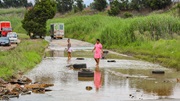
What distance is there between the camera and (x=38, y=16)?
5769 centimetres

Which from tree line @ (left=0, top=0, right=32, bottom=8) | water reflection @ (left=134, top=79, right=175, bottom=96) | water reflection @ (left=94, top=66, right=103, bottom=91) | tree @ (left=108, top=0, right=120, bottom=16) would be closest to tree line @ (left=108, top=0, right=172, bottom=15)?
tree @ (left=108, top=0, right=120, bottom=16)

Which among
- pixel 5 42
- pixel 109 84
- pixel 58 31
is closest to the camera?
pixel 109 84

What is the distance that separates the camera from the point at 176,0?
78000 mm

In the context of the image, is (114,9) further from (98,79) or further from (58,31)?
(98,79)

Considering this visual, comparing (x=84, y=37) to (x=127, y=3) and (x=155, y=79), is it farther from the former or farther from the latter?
(x=155, y=79)

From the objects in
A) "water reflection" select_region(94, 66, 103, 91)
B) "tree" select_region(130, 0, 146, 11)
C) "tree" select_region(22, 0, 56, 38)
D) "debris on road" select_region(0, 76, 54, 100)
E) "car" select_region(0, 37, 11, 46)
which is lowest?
"car" select_region(0, 37, 11, 46)

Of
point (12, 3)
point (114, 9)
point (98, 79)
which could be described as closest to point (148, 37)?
point (98, 79)

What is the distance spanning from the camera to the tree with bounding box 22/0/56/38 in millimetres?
56906

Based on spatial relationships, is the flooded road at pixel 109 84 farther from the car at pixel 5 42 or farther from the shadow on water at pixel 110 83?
the car at pixel 5 42

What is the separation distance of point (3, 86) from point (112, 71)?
365 inches

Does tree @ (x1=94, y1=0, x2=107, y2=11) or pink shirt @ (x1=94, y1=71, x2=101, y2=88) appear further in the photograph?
tree @ (x1=94, y1=0, x2=107, y2=11)

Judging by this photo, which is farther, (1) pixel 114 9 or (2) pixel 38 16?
(1) pixel 114 9

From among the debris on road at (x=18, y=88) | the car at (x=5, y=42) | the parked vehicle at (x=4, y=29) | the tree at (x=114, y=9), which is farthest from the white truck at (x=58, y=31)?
the debris on road at (x=18, y=88)

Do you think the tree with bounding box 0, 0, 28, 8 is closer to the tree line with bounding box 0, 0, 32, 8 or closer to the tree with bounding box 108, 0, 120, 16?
the tree line with bounding box 0, 0, 32, 8
